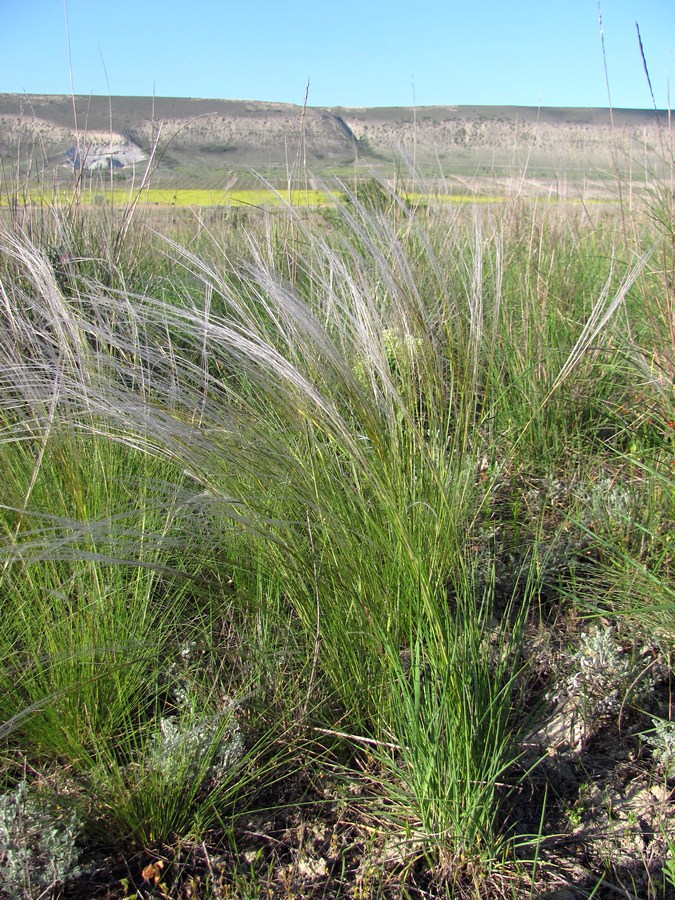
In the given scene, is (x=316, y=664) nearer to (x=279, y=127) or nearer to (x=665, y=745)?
(x=665, y=745)

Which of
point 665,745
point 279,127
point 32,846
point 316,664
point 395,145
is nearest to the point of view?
point 32,846

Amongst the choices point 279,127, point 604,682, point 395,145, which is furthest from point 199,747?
point 279,127

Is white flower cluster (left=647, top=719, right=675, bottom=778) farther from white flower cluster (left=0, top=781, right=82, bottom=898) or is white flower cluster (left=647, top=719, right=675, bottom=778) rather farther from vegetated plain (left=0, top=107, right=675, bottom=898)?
white flower cluster (left=0, top=781, right=82, bottom=898)

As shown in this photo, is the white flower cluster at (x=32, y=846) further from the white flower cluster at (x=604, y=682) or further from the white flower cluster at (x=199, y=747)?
the white flower cluster at (x=604, y=682)

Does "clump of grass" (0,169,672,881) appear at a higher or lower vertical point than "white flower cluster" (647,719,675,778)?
higher

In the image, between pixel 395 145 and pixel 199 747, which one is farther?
pixel 395 145

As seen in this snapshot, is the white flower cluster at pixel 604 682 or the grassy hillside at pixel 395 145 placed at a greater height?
the grassy hillside at pixel 395 145

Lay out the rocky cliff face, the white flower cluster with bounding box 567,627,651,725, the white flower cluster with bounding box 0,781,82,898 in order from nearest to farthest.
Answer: the white flower cluster with bounding box 0,781,82,898, the white flower cluster with bounding box 567,627,651,725, the rocky cliff face

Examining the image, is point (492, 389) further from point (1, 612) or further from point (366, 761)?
point (1, 612)

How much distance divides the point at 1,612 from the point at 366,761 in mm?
811

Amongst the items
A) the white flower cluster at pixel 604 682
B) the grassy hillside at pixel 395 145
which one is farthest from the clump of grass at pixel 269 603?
the grassy hillside at pixel 395 145

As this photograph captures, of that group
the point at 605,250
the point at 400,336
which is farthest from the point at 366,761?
the point at 605,250

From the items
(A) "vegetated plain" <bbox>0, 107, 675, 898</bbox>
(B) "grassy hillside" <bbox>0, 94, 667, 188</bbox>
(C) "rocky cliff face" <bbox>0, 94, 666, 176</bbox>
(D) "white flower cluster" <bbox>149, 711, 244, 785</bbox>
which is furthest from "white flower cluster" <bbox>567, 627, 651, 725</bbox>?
(C) "rocky cliff face" <bbox>0, 94, 666, 176</bbox>

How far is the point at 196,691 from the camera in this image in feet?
3.91
